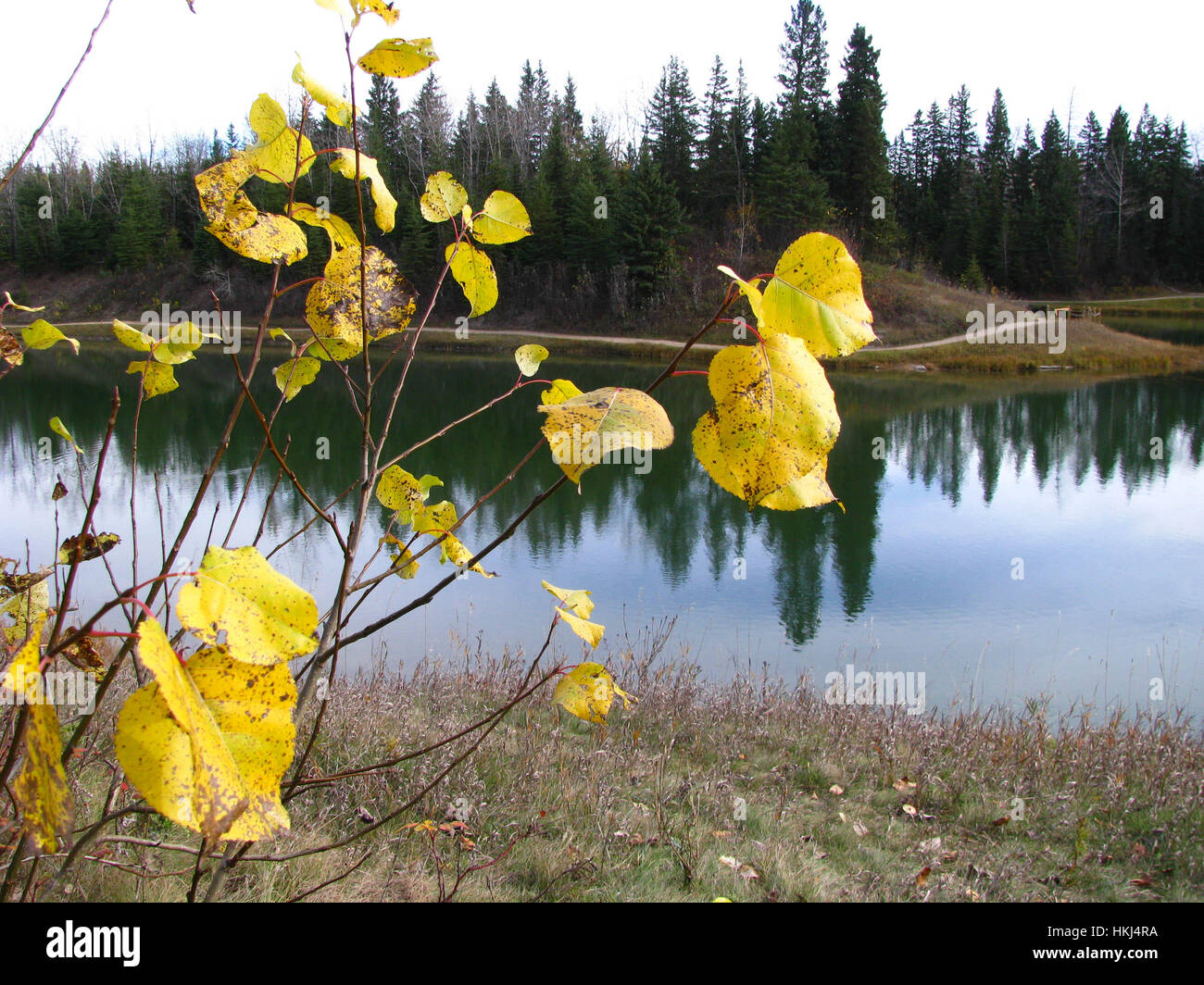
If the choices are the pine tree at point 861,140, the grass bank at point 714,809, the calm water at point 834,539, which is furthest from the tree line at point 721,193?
the grass bank at point 714,809

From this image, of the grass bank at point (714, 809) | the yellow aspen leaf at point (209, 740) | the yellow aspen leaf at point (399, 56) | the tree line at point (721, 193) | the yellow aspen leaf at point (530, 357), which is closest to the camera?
the yellow aspen leaf at point (209, 740)

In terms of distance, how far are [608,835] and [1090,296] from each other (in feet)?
143

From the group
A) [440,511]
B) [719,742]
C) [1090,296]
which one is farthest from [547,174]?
[440,511]

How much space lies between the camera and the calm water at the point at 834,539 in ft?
20.5

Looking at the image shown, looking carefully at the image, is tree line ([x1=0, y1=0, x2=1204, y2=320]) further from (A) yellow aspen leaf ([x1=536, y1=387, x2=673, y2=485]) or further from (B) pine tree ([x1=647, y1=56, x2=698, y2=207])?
(A) yellow aspen leaf ([x1=536, y1=387, x2=673, y2=485])

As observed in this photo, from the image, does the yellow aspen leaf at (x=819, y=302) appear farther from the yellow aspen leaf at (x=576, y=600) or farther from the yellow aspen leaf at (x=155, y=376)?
the yellow aspen leaf at (x=155, y=376)

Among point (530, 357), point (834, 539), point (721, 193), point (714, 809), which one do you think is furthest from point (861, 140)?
point (530, 357)

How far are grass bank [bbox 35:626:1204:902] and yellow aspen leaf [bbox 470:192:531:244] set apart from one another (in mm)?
1248

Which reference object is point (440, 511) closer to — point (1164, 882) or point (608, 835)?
point (608, 835)

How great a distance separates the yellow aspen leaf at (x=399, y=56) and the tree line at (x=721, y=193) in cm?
2389

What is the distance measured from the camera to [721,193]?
3194 centimetres

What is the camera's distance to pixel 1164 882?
8.77 feet

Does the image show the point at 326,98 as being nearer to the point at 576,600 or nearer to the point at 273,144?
the point at 273,144

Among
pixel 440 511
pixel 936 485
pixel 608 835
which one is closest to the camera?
pixel 440 511
